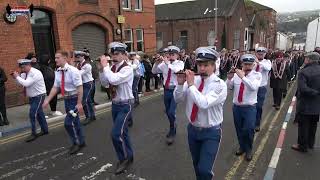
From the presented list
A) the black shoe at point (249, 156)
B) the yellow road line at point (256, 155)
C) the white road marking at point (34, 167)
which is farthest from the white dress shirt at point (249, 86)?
the white road marking at point (34, 167)

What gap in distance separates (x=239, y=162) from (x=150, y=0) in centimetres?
1782

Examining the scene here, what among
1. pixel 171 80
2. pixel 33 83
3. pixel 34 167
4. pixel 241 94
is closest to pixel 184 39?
pixel 171 80

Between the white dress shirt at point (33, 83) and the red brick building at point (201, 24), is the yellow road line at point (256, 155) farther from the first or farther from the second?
the red brick building at point (201, 24)

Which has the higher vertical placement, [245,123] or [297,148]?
[245,123]

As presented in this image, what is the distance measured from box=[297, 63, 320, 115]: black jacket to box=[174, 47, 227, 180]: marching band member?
→ 10.1 ft

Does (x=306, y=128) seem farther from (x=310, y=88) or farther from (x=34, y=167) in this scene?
(x=34, y=167)

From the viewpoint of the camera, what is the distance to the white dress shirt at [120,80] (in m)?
5.56

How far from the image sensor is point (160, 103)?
43.3 feet

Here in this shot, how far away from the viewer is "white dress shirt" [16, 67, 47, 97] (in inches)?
311

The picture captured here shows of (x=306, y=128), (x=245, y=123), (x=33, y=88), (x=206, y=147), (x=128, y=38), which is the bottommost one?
(x=306, y=128)

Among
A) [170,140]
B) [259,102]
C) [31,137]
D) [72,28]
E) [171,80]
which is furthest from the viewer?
[72,28]

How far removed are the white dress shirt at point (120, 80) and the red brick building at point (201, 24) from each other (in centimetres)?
3373

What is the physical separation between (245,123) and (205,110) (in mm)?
2318

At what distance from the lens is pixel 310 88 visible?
671 centimetres
